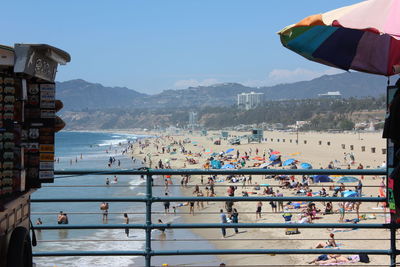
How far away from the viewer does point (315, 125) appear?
165875 millimetres

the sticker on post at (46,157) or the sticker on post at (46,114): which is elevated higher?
the sticker on post at (46,114)

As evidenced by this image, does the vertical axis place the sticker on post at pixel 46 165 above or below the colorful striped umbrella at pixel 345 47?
below

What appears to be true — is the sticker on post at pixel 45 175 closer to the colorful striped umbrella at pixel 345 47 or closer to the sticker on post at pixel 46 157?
the sticker on post at pixel 46 157

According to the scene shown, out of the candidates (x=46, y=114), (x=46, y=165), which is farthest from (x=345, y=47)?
(x=46, y=165)

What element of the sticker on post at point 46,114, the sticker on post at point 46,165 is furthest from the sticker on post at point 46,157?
the sticker on post at point 46,114

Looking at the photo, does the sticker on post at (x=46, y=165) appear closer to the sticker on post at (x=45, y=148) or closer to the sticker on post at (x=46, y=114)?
the sticker on post at (x=45, y=148)

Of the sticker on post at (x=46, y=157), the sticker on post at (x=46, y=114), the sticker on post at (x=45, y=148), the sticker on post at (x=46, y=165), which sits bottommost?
the sticker on post at (x=46, y=165)

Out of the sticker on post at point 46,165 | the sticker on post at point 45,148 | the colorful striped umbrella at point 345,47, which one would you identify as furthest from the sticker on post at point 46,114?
the colorful striped umbrella at point 345,47

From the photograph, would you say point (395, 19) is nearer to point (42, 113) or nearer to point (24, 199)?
point (42, 113)

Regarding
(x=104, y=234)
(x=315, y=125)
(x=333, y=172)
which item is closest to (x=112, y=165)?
(x=104, y=234)

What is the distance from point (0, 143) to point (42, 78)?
635mm

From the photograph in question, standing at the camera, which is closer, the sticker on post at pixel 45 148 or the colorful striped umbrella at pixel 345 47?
the sticker on post at pixel 45 148

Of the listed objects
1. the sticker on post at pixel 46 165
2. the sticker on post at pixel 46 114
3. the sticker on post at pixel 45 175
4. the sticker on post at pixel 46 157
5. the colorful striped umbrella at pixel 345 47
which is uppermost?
the colorful striped umbrella at pixel 345 47

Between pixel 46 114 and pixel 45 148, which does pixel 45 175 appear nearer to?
pixel 45 148
